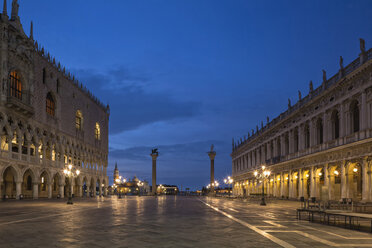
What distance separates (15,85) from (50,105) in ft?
36.5

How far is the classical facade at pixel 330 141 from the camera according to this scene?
32.9m

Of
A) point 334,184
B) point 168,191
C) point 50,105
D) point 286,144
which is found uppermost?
point 50,105

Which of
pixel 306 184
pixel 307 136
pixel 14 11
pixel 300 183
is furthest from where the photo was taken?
pixel 14 11

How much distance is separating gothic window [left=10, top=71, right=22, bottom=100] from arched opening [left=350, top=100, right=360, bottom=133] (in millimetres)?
39853

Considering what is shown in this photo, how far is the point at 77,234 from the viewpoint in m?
13.4

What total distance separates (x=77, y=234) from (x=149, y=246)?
12.7 ft

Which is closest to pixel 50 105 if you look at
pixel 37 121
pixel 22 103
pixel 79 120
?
pixel 37 121

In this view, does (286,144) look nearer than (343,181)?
No

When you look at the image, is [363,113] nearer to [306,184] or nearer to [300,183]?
[306,184]

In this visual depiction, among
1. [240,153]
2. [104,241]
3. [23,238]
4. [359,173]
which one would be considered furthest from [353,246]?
[240,153]

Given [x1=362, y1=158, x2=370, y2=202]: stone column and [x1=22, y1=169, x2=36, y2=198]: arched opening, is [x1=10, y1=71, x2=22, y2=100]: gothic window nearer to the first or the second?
[x1=22, y1=169, x2=36, y2=198]: arched opening

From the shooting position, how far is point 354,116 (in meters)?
36.7

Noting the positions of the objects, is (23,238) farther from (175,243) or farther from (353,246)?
(353,246)

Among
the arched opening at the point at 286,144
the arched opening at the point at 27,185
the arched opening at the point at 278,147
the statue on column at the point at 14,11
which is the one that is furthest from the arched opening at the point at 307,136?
the arched opening at the point at 27,185
